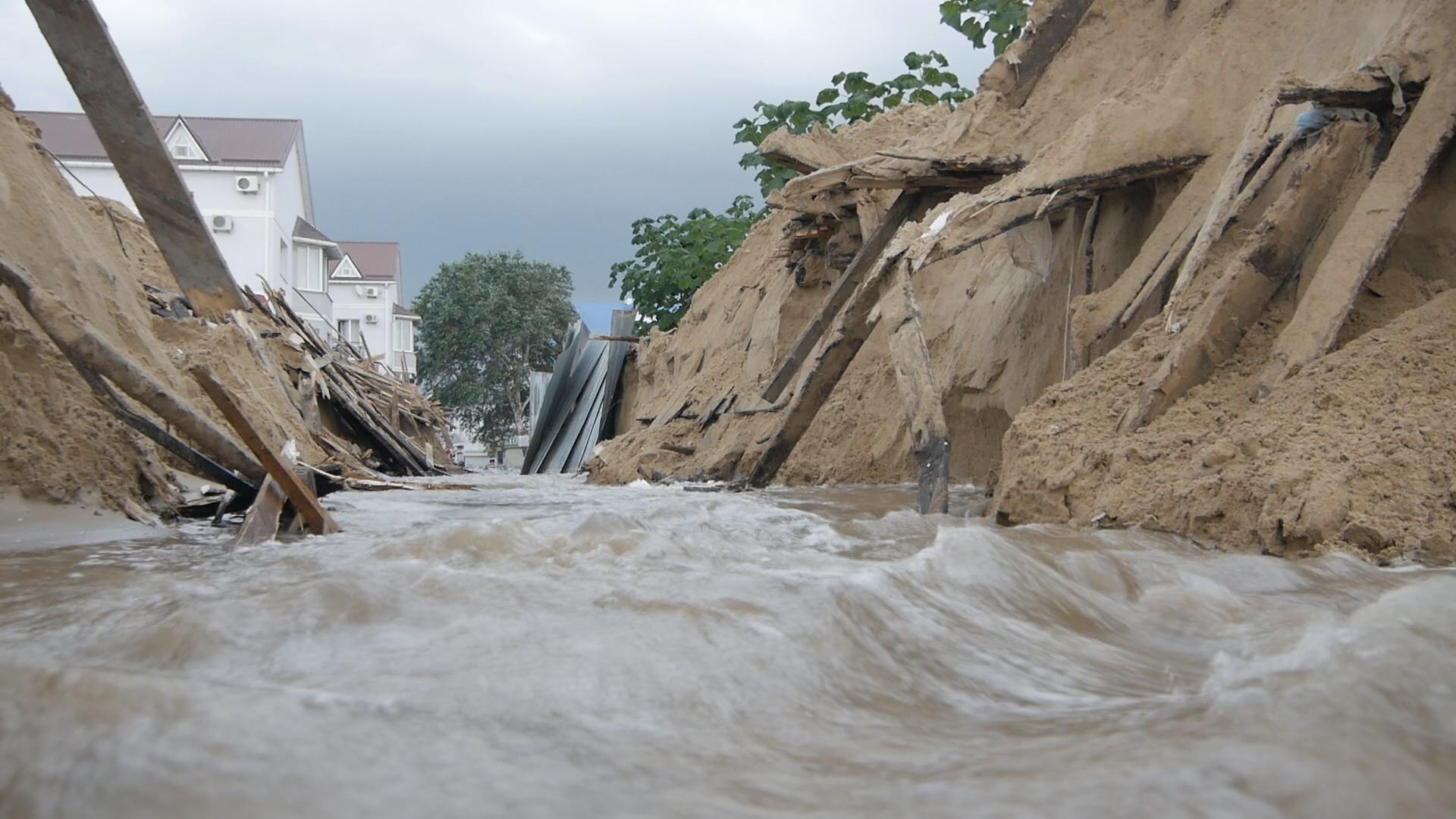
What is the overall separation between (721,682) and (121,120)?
15.8 ft

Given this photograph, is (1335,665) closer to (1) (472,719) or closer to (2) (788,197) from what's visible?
(1) (472,719)

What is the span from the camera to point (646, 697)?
70.8 inches

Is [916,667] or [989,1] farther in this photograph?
[989,1]

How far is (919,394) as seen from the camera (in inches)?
211

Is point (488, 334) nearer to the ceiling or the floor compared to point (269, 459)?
nearer to the ceiling

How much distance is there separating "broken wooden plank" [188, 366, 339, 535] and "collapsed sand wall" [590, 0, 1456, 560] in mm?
2839

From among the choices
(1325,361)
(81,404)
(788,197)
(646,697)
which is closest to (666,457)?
(788,197)

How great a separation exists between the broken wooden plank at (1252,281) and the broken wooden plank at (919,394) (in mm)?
981

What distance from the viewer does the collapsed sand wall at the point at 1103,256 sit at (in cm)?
392

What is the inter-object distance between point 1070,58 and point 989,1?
6317 mm

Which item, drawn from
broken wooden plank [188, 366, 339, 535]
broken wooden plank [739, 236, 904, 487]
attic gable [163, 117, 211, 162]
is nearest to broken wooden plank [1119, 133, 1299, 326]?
broken wooden plank [739, 236, 904, 487]

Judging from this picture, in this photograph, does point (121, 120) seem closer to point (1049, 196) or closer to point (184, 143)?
point (1049, 196)

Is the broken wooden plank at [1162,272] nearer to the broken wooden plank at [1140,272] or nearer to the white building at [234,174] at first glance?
the broken wooden plank at [1140,272]

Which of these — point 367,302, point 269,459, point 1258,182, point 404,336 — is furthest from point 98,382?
point 404,336
